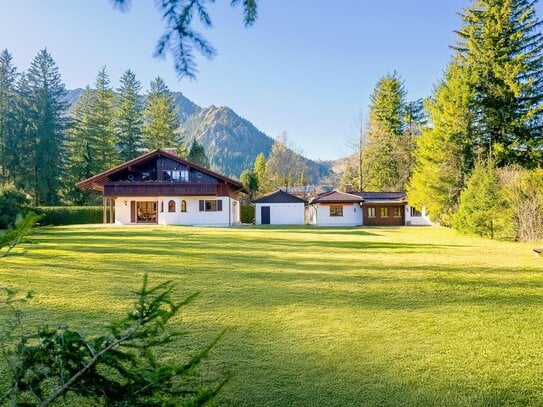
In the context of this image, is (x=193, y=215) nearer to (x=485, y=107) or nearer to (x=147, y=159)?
(x=147, y=159)

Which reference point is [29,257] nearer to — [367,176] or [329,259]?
[329,259]

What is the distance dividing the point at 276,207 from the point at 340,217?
5968 mm

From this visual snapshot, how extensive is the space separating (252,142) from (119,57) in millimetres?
162288

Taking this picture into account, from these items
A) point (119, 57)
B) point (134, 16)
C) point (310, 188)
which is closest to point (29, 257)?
point (119, 57)

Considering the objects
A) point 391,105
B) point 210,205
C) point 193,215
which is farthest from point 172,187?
point 391,105

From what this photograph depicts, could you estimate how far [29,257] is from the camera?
9.33 metres

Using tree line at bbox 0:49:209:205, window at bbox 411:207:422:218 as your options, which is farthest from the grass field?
tree line at bbox 0:49:209:205

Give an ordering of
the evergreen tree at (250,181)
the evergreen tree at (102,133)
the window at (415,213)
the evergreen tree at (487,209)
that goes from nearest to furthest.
Result: the evergreen tree at (487,209), the window at (415,213), the evergreen tree at (102,133), the evergreen tree at (250,181)

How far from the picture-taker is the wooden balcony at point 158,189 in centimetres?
2745

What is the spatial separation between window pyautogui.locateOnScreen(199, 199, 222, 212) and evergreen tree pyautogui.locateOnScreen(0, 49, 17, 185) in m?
21.7

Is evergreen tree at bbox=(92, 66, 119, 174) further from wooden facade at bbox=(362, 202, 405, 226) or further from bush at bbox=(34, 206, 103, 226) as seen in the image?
wooden facade at bbox=(362, 202, 405, 226)

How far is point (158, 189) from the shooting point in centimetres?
2769

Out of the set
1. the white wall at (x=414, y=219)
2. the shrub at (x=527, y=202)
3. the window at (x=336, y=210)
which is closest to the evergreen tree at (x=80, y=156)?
the window at (x=336, y=210)

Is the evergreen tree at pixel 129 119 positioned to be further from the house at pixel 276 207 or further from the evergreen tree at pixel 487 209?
the evergreen tree at pixel 487 209
